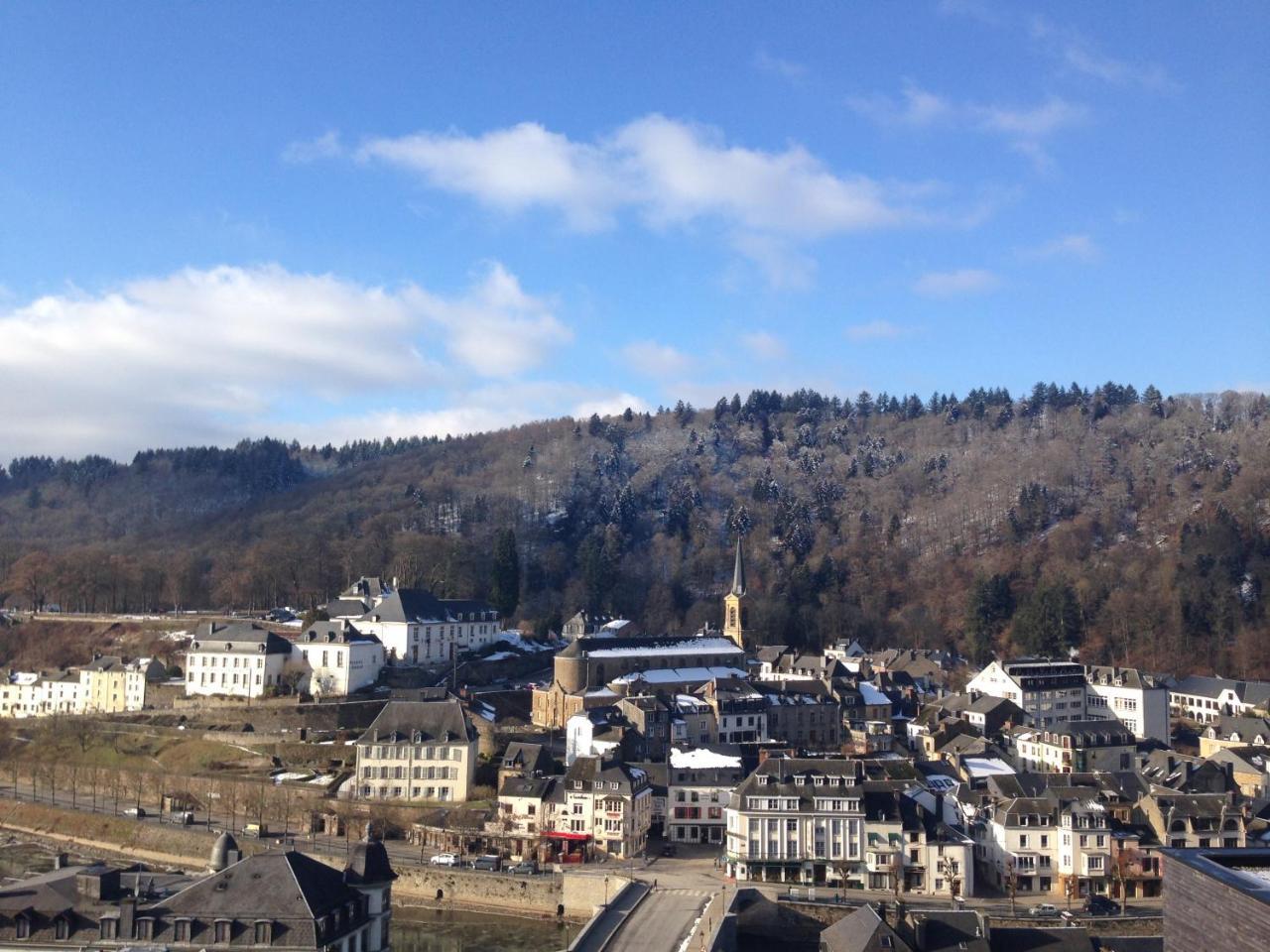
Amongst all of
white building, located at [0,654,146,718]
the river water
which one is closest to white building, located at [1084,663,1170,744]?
the river water

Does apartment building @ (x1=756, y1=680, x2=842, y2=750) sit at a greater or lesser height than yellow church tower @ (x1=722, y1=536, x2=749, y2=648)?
lesser

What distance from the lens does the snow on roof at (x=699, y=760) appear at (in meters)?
43.1

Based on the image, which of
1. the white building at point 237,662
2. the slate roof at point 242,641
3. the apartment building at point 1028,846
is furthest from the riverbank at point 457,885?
the apartment building at point 1028,846

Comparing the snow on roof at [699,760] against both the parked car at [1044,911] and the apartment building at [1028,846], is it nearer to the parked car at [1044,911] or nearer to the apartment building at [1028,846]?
the apartment building at [1028,846]

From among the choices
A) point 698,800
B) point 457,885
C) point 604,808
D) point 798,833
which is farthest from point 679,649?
point 457,885

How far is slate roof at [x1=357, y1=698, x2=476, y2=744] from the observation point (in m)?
45.1

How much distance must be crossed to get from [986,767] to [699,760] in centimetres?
1194

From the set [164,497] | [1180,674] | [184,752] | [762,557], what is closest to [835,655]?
[1180,674]

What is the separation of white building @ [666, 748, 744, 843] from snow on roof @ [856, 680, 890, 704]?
1657cm

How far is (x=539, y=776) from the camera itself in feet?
141

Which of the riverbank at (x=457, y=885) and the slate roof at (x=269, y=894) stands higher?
the slate roof at (x=269, y=894)

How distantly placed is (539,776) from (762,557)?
64.9m

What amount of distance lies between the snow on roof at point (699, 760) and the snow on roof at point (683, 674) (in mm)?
10882

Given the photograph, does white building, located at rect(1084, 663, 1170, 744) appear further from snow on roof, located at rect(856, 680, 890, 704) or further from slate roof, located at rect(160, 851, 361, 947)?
slate roof, located at rect(160, 851, 361, 947)
